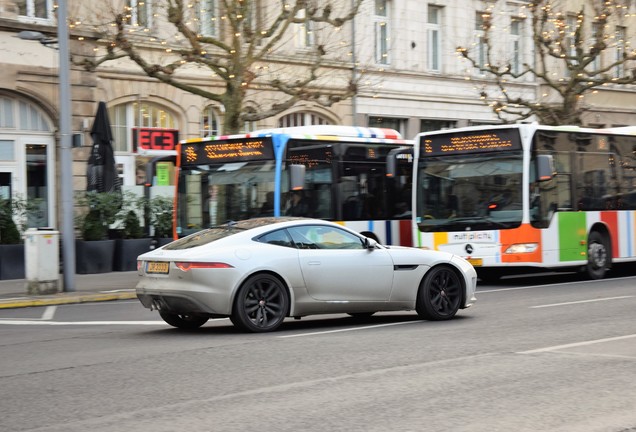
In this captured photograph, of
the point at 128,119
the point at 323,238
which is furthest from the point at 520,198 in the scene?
the point at 128,119

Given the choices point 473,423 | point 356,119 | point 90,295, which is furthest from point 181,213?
point 356,119

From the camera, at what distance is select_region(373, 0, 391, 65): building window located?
115 ft

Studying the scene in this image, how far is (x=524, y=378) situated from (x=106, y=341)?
4925mm

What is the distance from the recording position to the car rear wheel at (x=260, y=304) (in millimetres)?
11578

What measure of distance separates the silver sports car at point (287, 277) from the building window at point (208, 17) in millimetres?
17630

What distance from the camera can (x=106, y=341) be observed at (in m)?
11.3

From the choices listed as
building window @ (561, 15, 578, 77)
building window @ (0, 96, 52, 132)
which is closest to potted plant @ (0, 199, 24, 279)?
building window @ (0, 96, 52, 132)

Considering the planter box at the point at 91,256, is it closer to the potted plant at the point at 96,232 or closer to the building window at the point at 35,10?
the potted plant at the point at 96,232

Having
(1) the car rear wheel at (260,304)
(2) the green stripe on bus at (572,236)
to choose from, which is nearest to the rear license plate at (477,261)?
(2) the green stripe on bus at (572,236)

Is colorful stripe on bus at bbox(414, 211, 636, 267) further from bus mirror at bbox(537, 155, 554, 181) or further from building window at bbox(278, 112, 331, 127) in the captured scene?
building window at bbox(278, 112, 331, 127)

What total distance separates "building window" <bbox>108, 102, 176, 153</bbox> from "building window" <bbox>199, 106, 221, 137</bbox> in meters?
1.75

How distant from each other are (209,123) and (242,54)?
3.17 metres

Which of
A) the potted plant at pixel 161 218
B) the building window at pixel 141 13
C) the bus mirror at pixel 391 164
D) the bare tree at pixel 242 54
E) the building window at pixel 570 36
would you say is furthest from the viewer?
the building window at pixel 570 36

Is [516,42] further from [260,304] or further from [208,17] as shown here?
[260,304]
